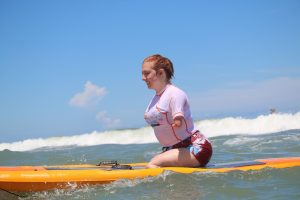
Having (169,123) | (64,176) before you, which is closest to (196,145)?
(169,123)

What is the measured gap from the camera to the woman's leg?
4469 millimetres

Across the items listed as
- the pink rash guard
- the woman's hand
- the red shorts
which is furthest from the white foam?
the woman's hand

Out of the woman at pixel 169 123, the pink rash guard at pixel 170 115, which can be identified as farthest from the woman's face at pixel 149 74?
the pink rash guard at pixel 170 115

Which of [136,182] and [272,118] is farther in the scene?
[272,118]

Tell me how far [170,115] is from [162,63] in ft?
1.91

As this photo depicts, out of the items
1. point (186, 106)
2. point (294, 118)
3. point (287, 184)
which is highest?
point (294, 118)

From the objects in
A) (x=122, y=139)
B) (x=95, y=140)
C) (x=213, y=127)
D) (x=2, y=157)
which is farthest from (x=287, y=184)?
(x=95, y=140)

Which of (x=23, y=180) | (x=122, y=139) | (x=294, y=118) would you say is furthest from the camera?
(x=122, y=139)

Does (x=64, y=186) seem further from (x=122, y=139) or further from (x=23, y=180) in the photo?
(x=122, y=139)

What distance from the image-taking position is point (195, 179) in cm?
427

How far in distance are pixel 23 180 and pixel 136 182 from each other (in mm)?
1137

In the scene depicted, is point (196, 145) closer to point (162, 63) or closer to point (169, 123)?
point (169, 123)

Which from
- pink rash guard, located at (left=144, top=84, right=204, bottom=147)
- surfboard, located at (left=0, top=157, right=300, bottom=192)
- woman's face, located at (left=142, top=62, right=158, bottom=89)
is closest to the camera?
surfboard, located at (left=0, top=157, right=300, bottom=192)

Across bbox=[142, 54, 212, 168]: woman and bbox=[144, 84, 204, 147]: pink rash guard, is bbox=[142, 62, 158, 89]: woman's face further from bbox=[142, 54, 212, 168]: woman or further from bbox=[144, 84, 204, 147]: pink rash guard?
bbox=[144, 84, 204, 147]: pink rash guard
